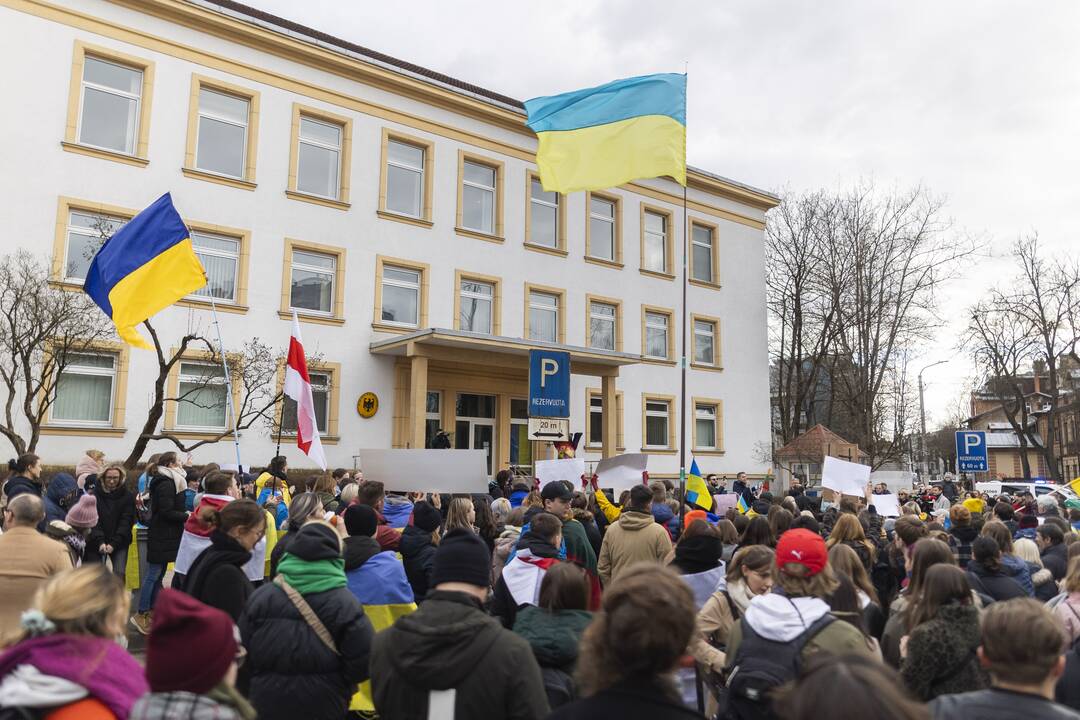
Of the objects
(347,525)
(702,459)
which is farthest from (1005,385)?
(347,525)

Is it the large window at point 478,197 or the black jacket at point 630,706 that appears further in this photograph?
the large window at point 478,197

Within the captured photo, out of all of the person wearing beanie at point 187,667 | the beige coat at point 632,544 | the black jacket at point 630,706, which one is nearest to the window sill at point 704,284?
the beige coat at point 632,544

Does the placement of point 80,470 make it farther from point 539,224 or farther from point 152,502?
point 539,224

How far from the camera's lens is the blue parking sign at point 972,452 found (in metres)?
20.5

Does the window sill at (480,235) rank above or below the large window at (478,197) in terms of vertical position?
below

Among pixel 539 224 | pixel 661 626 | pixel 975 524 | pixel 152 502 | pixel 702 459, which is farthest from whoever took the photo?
pixel 702 459

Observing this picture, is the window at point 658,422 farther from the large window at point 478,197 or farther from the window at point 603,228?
the large window at point 478,197

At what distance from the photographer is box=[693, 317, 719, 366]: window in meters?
31.2

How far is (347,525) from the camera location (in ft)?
17.6

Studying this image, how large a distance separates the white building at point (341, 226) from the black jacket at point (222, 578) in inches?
613

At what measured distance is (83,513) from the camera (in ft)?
26.9

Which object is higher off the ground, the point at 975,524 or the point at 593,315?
the point at 593,315

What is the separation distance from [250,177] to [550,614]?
1945cm

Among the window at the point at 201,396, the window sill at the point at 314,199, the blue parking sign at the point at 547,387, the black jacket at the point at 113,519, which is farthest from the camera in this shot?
the window sill at the point at 314,199
